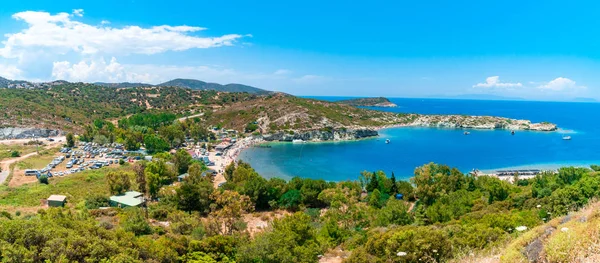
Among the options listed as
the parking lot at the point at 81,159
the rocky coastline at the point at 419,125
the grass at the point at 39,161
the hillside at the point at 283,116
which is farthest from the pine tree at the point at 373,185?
the hillside at the point at 283,116

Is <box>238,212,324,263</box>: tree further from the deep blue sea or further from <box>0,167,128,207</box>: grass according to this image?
the deep blue sea

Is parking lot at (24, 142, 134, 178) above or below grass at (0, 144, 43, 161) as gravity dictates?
below

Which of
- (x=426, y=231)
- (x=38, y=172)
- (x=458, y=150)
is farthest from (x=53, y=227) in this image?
(x=458, y=150)

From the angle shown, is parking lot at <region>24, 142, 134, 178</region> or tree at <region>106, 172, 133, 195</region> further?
parking lot at <region>24, 142, 134, 178</region>

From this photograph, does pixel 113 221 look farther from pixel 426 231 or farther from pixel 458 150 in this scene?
pixel 458 150

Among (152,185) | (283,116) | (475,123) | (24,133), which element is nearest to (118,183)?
(152,185)

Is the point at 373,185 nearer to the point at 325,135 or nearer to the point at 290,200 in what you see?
Result: the point at 290,200

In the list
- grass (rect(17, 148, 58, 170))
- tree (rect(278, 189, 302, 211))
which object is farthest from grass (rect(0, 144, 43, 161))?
tree (rect(278, 189, 302, 211))

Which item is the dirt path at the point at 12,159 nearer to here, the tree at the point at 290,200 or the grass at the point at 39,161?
the grass at the point at 39,161
